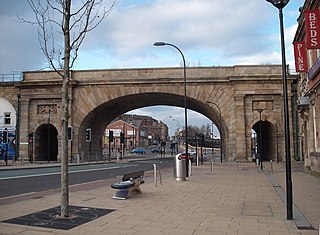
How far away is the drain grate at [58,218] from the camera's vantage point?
735cm

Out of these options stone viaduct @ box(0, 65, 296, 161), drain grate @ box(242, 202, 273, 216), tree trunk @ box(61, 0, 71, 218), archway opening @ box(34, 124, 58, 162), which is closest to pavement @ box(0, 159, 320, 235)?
drain grate @ box(242, 202, 273, 216)

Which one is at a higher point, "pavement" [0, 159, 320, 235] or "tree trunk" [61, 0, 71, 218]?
"tree trunk" [61, 0, 71, 218]

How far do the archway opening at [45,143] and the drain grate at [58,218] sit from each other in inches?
1448

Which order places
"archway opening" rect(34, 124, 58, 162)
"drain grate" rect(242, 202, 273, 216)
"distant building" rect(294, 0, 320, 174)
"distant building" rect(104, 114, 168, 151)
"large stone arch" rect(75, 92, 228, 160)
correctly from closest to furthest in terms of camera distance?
1. "drain grate" rect(242, 202, 273, 216)
2. "distant building" rect(294, 0, 320, 174)
3. "large stone arch" rect(75, 92, 228, 160)
4. "archway opening" rect(34, 124, 58, 162)
5. "distant building" rect(104, 114, 168, 151)

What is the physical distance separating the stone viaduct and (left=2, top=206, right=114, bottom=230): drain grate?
32538 mm

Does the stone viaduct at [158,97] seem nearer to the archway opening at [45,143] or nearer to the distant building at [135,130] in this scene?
the archway opening at [45,143]

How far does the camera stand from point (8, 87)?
45.1 meters

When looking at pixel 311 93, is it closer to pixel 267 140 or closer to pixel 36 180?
pixel 36 180

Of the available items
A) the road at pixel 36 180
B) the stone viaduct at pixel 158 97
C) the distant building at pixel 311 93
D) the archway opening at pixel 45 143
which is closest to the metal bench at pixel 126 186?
the road at pixel 36 180

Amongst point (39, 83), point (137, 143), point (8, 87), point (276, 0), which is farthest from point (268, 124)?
point (137, 143)

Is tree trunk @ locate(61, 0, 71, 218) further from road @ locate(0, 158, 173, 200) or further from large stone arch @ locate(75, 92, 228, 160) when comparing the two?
large stone arch @ locate(75, 92, 228, 160)

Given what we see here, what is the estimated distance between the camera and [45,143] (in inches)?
1875

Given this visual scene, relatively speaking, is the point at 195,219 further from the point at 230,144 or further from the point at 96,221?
the point at 230,144

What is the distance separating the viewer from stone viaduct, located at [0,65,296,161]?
40.4 m
